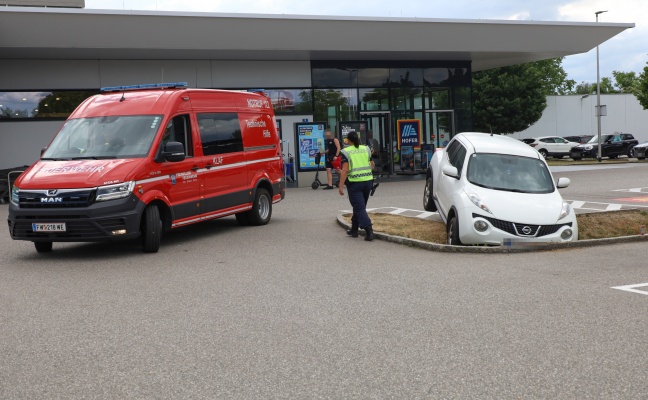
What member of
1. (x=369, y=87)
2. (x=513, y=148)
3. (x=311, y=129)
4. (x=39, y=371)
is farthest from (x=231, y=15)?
(x=39, y=371)

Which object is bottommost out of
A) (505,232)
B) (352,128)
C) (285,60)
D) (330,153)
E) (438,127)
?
(505,232)

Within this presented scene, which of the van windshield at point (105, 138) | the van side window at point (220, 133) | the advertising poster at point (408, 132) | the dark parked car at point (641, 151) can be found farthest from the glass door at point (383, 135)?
the dark parked car at point (641, 151)

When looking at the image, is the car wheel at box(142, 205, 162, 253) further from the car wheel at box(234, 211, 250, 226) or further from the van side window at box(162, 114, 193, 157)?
the car wheel at box(234, 211, 250, 226)

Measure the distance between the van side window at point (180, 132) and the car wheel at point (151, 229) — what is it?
1.26 metres

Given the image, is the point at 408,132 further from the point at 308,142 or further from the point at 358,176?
the point at 358,176

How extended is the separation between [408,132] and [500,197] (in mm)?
19357

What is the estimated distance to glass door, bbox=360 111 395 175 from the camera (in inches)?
1249

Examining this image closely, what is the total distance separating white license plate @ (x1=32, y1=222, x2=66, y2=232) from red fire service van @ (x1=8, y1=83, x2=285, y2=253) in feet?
0.05

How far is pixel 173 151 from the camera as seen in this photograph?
41.9 feet

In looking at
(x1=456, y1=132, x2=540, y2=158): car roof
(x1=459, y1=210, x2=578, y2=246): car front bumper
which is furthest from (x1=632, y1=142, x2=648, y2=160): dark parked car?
(x1=459, y1=210, x2=578, y2=246): car front bumper

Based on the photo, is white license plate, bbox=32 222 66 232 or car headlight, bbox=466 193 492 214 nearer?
white license plate, bbox=32 222 66 232

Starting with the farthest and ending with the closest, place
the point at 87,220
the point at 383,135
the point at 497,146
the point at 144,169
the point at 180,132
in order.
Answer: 1. the point at 383,135
2. the point at 497,146
3. the point at 180,132
4. the point at 144,169
5. the point at 87,220

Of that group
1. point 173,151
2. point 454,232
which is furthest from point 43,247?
point 454,232

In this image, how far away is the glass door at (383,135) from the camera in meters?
31.7
